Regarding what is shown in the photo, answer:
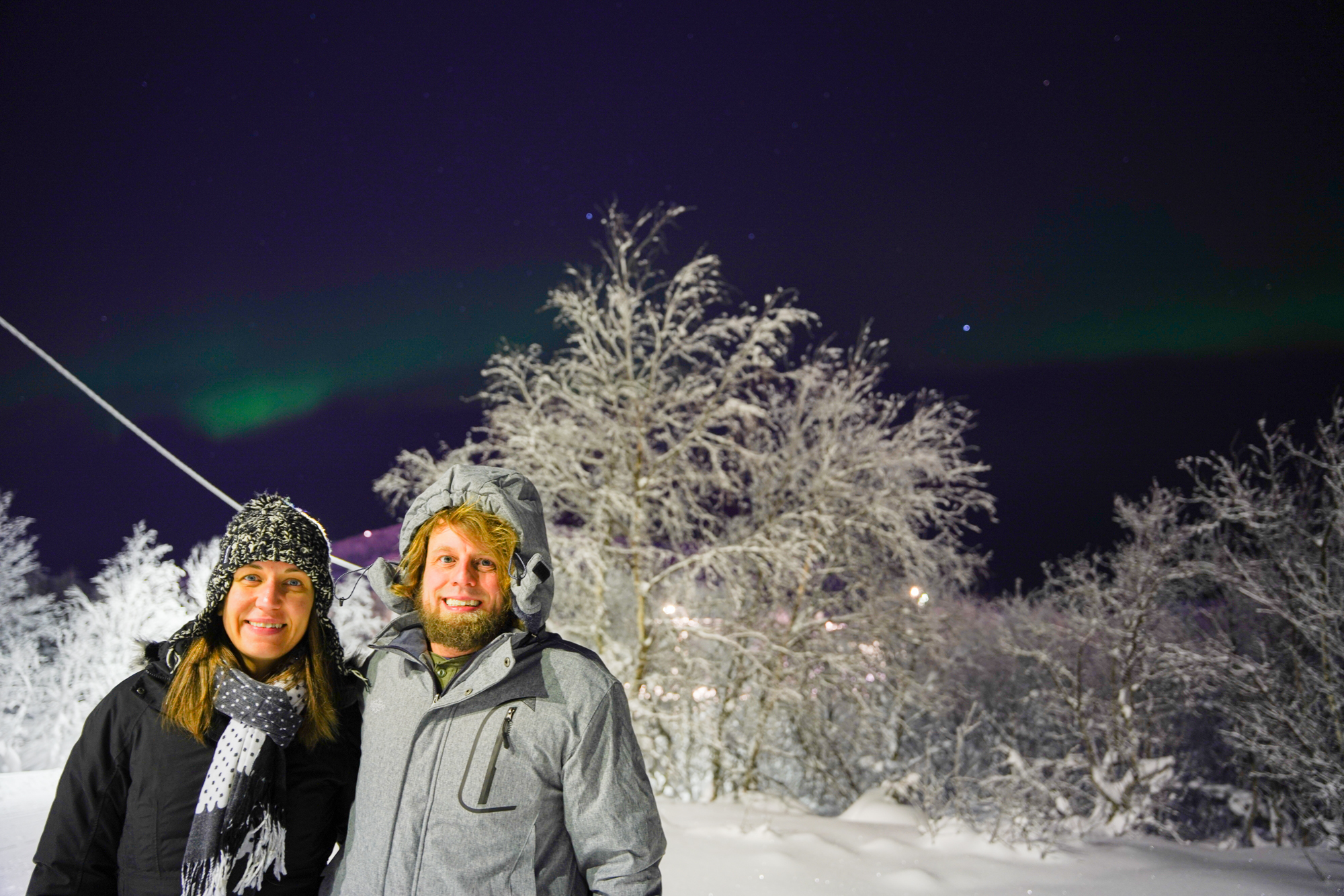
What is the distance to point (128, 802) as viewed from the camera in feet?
6.18

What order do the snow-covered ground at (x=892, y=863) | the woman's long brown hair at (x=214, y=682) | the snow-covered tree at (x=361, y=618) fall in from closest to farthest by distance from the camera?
the woman's long brown hair at (x=214, y=682), the snow-covered ground at (x=892, y=863), the snow-covered tree at (x=361, y=618)

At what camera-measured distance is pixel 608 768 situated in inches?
75.9

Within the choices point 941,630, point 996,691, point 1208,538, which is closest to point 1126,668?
point 941,630

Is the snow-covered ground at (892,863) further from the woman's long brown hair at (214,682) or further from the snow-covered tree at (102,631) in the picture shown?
the snow-covered tree at (102,631)

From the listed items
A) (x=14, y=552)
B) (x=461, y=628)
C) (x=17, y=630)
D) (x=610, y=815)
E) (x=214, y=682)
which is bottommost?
(x=17, y=630)

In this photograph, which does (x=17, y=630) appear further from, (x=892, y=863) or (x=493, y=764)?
(x=493, y=764)

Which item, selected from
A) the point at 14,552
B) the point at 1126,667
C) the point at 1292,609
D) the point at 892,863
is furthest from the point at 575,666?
the point at 14,552

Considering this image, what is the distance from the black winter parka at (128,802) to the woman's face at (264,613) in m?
0.17

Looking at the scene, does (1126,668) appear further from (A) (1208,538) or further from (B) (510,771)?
(B) (510,771)

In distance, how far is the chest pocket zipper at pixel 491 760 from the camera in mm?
1853

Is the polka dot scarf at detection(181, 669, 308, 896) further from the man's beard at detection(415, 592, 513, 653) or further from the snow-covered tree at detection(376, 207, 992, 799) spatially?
the snow-covered tree at detection(376, 207, 992, 799)

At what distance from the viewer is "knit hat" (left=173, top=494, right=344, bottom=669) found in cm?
209

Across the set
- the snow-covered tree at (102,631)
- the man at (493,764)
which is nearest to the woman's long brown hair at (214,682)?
the man at (493,764)

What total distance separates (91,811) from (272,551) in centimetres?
73
